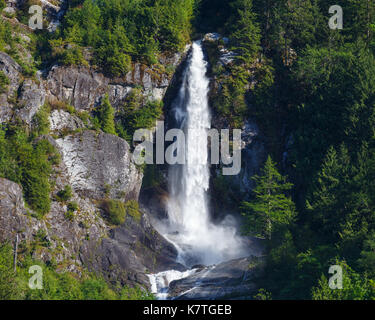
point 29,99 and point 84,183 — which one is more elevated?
point 29,99

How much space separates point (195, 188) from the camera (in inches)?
2064

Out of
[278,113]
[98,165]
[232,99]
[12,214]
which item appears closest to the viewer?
[12,214]

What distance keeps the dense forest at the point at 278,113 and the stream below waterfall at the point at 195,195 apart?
7.10 ft

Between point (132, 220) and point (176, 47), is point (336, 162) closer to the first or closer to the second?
point (132, 220)

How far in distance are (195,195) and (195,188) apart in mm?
694

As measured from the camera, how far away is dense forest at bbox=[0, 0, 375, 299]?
1367 inches

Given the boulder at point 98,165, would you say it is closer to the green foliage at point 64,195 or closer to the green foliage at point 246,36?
the green foliage at point 64,195

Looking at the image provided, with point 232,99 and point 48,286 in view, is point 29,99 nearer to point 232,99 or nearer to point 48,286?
point 232,99

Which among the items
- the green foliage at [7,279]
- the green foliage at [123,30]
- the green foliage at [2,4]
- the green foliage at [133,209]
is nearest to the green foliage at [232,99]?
the green foliage at [123,30]

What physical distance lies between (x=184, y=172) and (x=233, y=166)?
4.97m

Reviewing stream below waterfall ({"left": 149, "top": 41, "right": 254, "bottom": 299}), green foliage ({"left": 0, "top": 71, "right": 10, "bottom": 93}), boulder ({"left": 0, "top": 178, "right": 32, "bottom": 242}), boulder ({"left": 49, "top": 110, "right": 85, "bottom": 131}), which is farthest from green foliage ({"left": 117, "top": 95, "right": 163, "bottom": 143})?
boulder ({"left": 0, "top": 178, "right": 32, "bottom": 242})

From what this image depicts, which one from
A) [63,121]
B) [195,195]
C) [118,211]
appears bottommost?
[118,211]

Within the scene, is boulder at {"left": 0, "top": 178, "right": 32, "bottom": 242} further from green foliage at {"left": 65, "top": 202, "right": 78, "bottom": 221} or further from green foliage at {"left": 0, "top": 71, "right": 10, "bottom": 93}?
green foliage at {"left": 0, "top": 71, "right": 10, "bottom": 93}

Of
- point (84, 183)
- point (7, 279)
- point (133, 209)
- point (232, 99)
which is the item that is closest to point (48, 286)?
point (7, 279)
